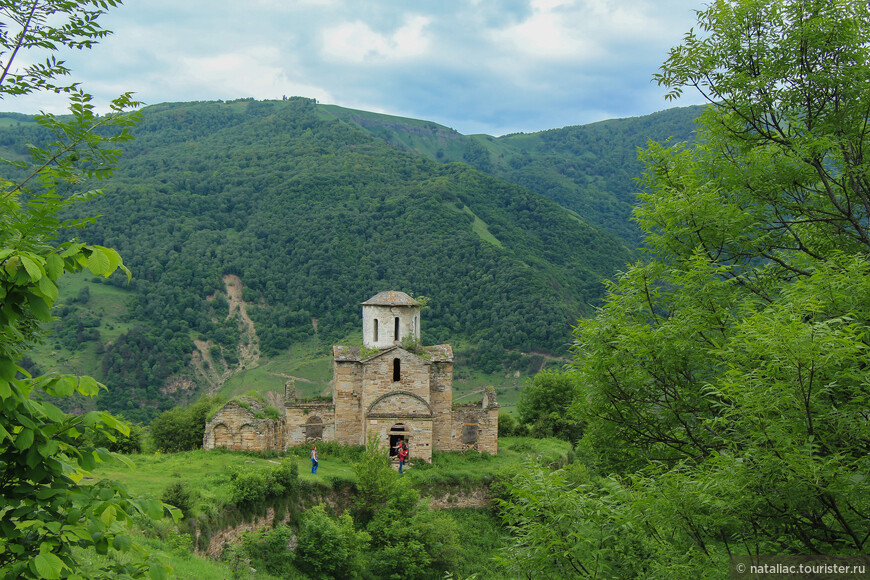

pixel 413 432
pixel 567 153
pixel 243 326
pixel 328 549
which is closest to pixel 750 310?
pixel 328 549

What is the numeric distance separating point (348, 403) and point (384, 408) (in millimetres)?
2194

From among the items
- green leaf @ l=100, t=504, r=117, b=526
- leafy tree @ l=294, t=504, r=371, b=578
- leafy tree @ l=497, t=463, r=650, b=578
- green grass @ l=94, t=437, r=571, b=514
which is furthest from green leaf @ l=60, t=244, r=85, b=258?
leafy tree @ l=294, t=504, r=371, b=578

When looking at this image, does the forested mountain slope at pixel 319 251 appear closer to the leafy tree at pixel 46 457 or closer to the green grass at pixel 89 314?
the green grass at pixel 89 314

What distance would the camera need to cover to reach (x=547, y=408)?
34188 millimetres

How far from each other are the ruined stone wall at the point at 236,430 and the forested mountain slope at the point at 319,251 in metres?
39.1

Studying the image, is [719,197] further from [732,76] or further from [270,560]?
[270,560]

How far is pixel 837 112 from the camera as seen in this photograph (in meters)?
6.77

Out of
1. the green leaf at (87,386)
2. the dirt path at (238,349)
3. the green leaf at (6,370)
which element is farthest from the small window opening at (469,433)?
the dirt path at (238,349)

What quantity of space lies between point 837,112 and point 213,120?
455ft

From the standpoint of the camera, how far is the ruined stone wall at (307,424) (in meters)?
24.4

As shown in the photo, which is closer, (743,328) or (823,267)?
(743,328)

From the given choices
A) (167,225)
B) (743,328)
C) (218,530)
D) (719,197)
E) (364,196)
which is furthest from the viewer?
(364,196)

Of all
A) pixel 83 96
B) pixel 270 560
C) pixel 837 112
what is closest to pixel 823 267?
pixel 837 112

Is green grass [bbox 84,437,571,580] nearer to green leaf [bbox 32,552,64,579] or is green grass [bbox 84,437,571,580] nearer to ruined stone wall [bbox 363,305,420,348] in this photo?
ruined stone wall [bbox 363,305,420,348]
